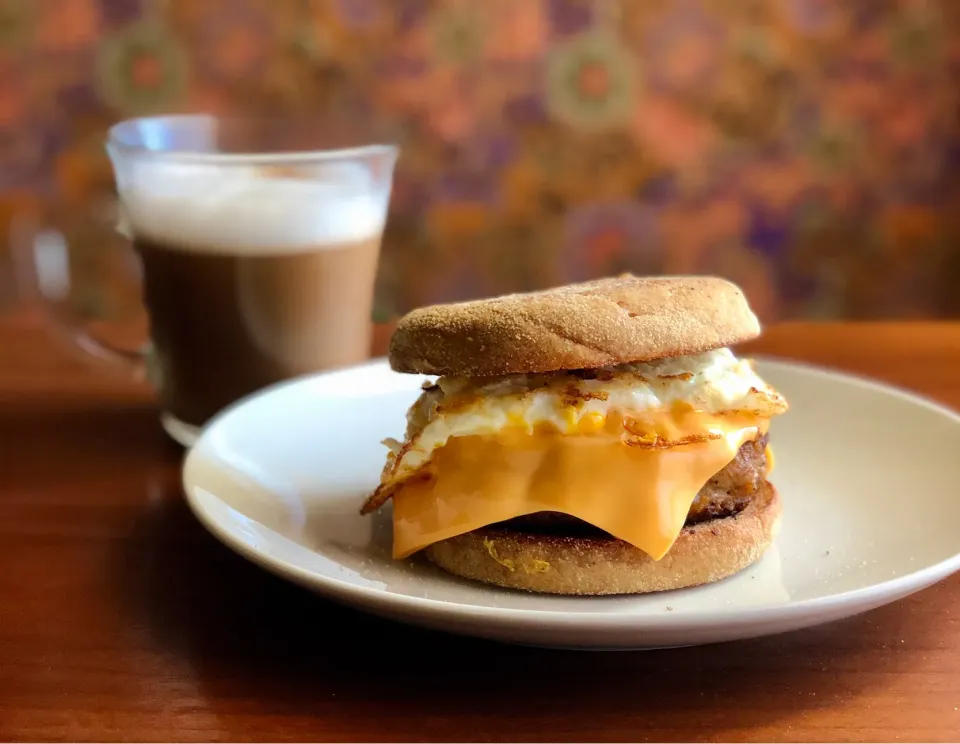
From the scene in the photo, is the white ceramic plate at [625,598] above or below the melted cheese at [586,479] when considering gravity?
below

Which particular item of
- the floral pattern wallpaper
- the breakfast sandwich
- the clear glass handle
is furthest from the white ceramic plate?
the floral pattern wallpaper

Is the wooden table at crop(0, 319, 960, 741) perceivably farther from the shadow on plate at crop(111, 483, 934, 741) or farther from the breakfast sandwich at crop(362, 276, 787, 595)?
the breakfast sandwich at crop(362, 276, 787, 595)

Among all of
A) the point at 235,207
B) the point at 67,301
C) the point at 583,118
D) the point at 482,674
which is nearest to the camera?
the point at 482,674

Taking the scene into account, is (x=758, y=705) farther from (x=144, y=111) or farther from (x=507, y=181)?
(x=144, y=111)

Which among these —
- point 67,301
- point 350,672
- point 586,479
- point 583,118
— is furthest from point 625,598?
point 583,118

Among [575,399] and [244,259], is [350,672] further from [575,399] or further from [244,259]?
[244,259]

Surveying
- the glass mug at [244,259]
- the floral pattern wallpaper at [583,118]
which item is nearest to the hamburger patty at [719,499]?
the glass mug at [244,259]

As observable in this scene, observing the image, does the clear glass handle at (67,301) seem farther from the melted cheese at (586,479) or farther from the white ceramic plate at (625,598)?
the melted cheese at (586,479)
